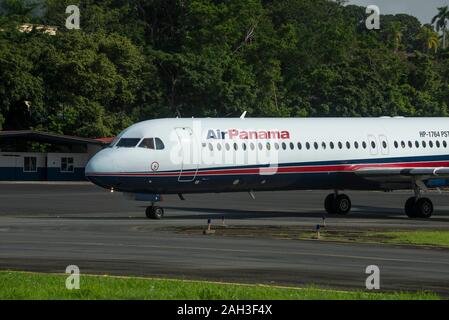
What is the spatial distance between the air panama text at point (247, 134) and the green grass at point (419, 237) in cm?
864

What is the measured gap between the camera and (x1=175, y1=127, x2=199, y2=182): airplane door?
41116 millimetres

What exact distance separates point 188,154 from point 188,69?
60.4m

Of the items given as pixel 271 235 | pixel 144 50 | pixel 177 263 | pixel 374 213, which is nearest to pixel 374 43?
pixel 144 50

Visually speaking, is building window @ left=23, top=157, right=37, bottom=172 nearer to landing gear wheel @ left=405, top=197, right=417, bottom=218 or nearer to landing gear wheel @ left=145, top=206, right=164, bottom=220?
landing gear wheel @ left=145, top=206, right=164, bottom=220

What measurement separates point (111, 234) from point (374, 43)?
101 metres

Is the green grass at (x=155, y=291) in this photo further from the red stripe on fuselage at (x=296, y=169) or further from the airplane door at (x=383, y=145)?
the airplane door at (x=383, y=145)

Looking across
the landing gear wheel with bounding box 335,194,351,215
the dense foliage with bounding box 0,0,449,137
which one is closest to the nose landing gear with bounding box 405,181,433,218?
the landing gear wheel with bounding box 335,194,351,215

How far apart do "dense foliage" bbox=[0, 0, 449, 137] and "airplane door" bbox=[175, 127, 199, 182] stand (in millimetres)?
50206

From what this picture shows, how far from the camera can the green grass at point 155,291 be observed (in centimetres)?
1905

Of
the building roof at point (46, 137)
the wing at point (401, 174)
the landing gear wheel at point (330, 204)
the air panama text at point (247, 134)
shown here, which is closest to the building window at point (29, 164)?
the building roof at point (46, 137)

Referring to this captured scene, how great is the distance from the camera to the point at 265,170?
43.0m

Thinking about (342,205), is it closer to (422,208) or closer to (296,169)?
(422,208)

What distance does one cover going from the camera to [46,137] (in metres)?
83.4

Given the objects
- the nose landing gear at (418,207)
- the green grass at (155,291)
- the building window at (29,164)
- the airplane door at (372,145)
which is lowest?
the green grass at (155,291)
